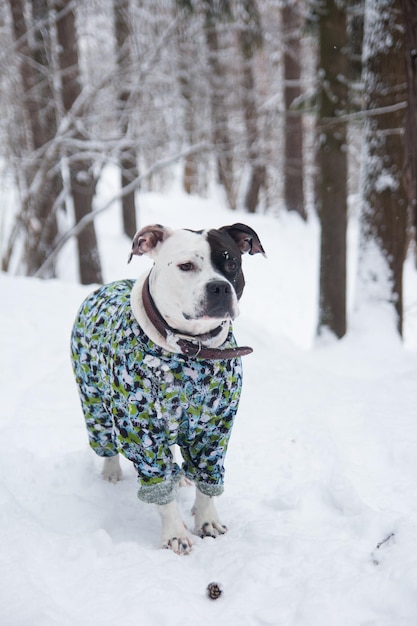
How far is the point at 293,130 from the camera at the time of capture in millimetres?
14336

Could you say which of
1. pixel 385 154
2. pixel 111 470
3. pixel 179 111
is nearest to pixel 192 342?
pixel 111 470

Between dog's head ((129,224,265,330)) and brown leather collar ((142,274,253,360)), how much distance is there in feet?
0.12

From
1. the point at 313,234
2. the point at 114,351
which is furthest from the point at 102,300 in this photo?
the point at 313,234

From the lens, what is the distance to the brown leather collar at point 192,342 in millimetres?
2637

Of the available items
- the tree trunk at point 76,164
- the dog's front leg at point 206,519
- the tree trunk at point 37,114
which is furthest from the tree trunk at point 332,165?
the tree trunk at point 37,114

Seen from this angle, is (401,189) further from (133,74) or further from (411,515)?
(133,74)

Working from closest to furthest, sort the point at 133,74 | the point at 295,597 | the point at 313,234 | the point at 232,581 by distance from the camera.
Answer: the point at 295,597 → the point at 232,581 → the point at 133,74 → the point at 313,234

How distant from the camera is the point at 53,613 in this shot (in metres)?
2.11

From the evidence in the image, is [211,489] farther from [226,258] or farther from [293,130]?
[293,130]

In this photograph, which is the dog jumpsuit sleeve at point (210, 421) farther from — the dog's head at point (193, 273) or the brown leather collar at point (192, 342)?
the dog's head at point (193, 273)

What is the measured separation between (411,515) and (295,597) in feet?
3.06

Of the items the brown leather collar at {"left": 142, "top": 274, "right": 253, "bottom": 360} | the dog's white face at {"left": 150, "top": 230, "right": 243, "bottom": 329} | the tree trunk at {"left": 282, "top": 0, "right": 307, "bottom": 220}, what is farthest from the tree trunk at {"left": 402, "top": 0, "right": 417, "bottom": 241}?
the tree trunk at {"left": 282, "top": 0, "right": 307, "bottom": 220}

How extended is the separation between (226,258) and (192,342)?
42cm

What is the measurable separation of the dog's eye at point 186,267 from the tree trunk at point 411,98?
57.6 inches
